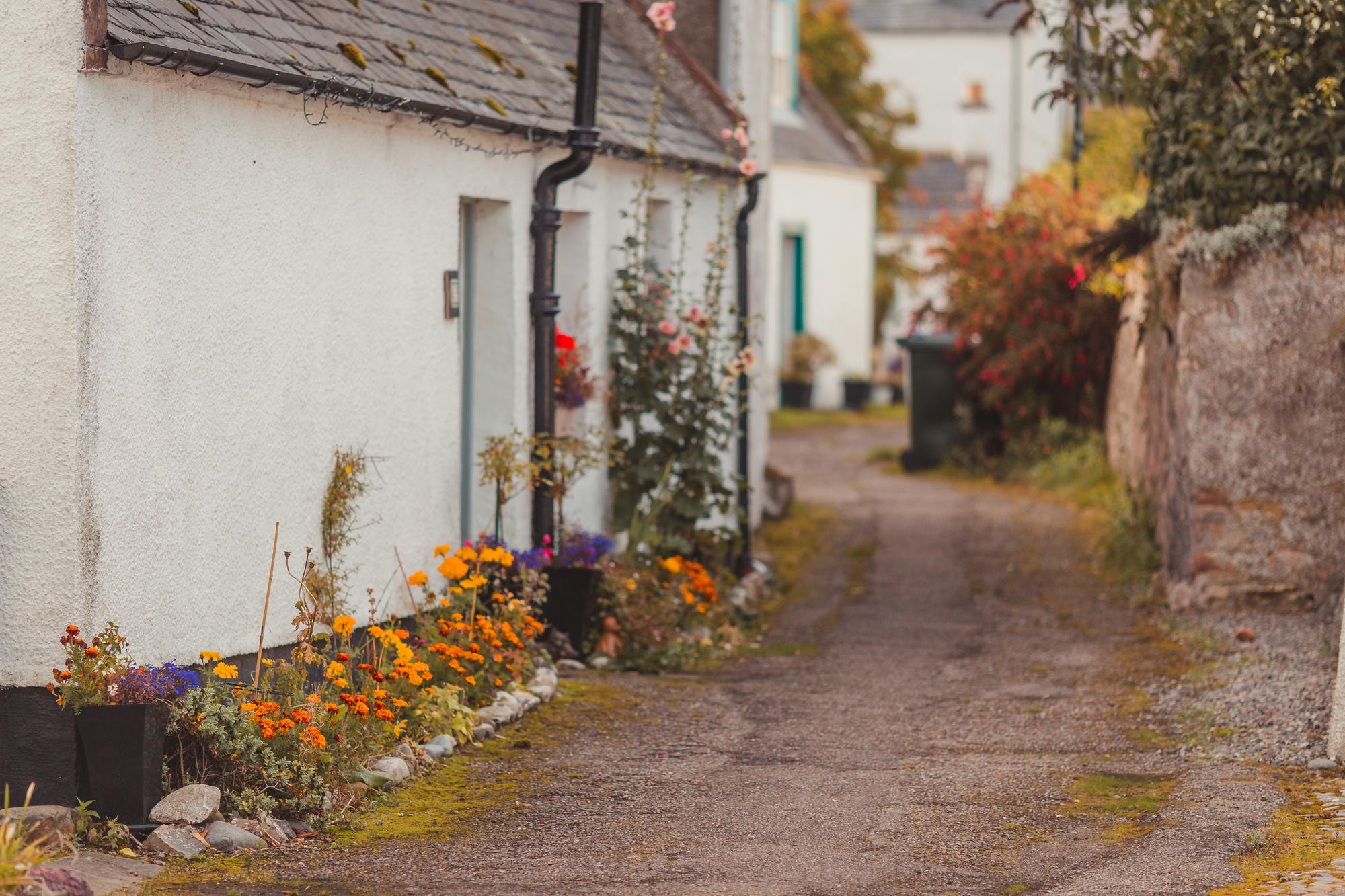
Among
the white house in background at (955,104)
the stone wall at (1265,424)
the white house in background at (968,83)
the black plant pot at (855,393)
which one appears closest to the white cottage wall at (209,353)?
the stone wall at (1265,424)

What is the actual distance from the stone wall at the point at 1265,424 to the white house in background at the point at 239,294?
12.7 ft

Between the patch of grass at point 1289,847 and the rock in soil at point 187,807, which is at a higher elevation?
the rock in soil at point 187,807

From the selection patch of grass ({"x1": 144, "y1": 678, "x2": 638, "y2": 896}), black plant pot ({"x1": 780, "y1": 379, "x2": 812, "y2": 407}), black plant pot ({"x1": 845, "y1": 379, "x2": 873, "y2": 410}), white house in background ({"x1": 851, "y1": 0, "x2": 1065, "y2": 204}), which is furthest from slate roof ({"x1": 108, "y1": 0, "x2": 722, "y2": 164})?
white house in background ({"x1": 851, "y1": 0, "x2": 1065, "y2": 204})

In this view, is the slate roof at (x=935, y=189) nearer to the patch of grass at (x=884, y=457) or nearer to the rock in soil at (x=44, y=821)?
the patch of grass at (x=884, y=457)

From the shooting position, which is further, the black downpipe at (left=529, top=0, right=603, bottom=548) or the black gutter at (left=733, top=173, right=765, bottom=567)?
the black gutter at (left=733, top=173, right=765, bottom=567)

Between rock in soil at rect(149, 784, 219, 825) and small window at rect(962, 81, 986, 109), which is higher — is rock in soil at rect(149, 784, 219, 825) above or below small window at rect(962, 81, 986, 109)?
below

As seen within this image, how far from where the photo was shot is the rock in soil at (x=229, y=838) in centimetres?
514

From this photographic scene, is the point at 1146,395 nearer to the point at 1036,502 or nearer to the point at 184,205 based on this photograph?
the point at 1036,502

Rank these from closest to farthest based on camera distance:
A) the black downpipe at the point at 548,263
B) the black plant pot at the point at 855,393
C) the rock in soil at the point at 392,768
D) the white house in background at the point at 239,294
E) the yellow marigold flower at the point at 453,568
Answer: the white house in background at the point at 239,294
the rock in soil at the point at 392,768
the yellow marigold flower at the point at 453,568
the black downpipe at the point at 548,263
the black plant pot at the point at 855,393

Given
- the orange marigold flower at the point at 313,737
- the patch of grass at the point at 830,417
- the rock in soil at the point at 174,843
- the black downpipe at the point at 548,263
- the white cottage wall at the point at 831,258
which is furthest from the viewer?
the white cottage wall at the point at 831,258

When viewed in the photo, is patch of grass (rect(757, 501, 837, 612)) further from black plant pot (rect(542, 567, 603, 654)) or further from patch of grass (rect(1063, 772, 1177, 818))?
patch of grass (rect(1063, 772, 1177, 818))

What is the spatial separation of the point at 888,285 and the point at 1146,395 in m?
17.4

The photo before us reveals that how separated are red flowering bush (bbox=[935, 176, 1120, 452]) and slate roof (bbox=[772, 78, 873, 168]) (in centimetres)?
762

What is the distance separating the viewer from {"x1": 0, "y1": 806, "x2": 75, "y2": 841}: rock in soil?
15.6ft
